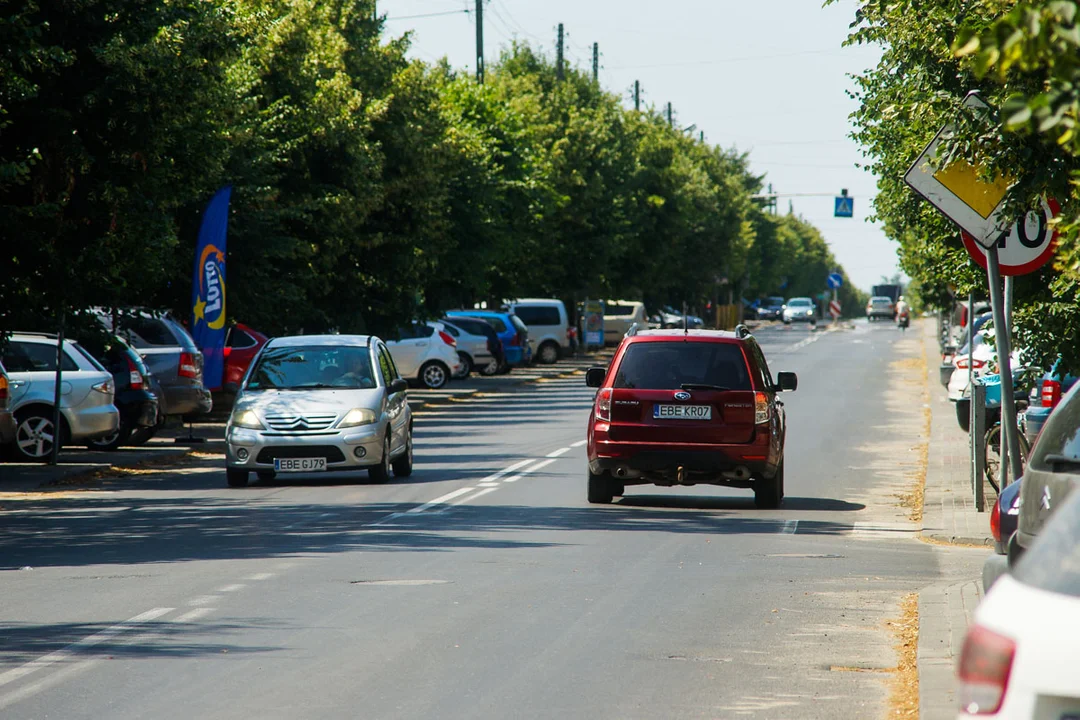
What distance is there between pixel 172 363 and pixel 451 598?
631 inches

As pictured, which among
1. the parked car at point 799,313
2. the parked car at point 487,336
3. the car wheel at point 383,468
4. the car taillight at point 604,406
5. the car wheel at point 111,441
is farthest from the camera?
the parked car at point 799,313

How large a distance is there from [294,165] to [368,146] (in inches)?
61.7

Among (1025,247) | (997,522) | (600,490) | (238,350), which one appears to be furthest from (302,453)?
(238,350)

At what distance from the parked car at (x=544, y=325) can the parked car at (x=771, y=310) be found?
76844 mm

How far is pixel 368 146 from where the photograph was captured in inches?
1345

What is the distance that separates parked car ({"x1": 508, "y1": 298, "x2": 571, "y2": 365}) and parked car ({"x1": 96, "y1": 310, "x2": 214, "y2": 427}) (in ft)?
99.9

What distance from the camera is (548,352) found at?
57.3 metres

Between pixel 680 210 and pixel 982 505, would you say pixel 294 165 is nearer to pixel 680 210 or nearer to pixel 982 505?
pixel 982 505

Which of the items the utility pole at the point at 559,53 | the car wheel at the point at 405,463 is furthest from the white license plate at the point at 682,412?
the utility pole at the point at 559,53

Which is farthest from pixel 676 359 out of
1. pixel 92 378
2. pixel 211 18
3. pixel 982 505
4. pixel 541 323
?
pixel 541 323

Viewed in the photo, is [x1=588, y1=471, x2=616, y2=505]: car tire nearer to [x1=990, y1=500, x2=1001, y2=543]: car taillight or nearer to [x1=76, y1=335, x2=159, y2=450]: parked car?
[x1=990, y1=500, x2=1001, y2=543]: car taillight

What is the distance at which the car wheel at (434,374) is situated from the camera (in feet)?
138

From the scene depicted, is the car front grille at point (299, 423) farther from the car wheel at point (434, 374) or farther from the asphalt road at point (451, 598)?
the car wheel at point (434, 374)

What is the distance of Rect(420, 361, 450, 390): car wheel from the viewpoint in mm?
42031
